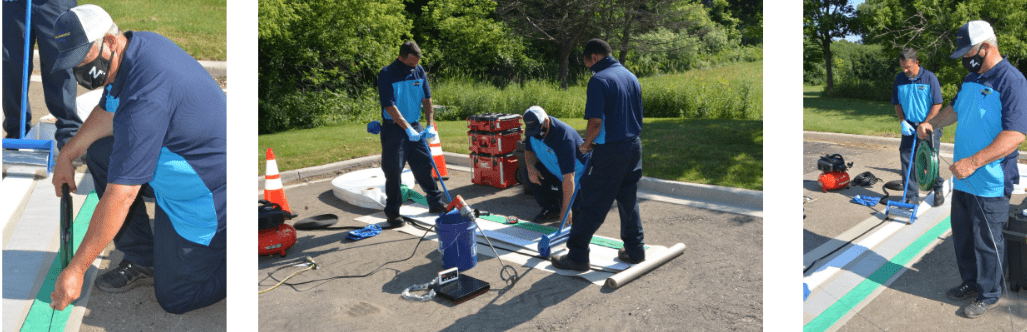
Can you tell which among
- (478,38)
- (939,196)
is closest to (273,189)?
(939,196)

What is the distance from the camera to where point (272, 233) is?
523 cm

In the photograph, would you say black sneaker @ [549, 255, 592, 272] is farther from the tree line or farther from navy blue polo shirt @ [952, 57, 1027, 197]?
the tree line

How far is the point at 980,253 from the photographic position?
3896mm

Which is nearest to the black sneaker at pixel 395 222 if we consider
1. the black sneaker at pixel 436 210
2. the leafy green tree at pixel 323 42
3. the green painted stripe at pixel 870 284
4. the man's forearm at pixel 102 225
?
the black sneaker at pixel 436 210

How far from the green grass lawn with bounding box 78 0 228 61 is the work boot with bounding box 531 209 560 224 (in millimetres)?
3712

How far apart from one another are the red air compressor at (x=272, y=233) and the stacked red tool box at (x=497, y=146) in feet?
9.79

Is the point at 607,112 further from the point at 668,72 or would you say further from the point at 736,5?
the point at 736,5

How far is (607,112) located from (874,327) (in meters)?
2.11

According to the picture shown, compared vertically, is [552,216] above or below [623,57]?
below

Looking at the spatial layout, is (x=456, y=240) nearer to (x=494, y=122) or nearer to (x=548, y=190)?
(x=548, y=190)

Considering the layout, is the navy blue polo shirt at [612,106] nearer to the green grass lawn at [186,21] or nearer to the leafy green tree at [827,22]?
the green grass lawn at [186,21]

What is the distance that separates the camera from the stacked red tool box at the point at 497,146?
25.3 ft

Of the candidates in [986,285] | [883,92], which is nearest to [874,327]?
[986,285]

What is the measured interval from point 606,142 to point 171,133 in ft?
8.73
